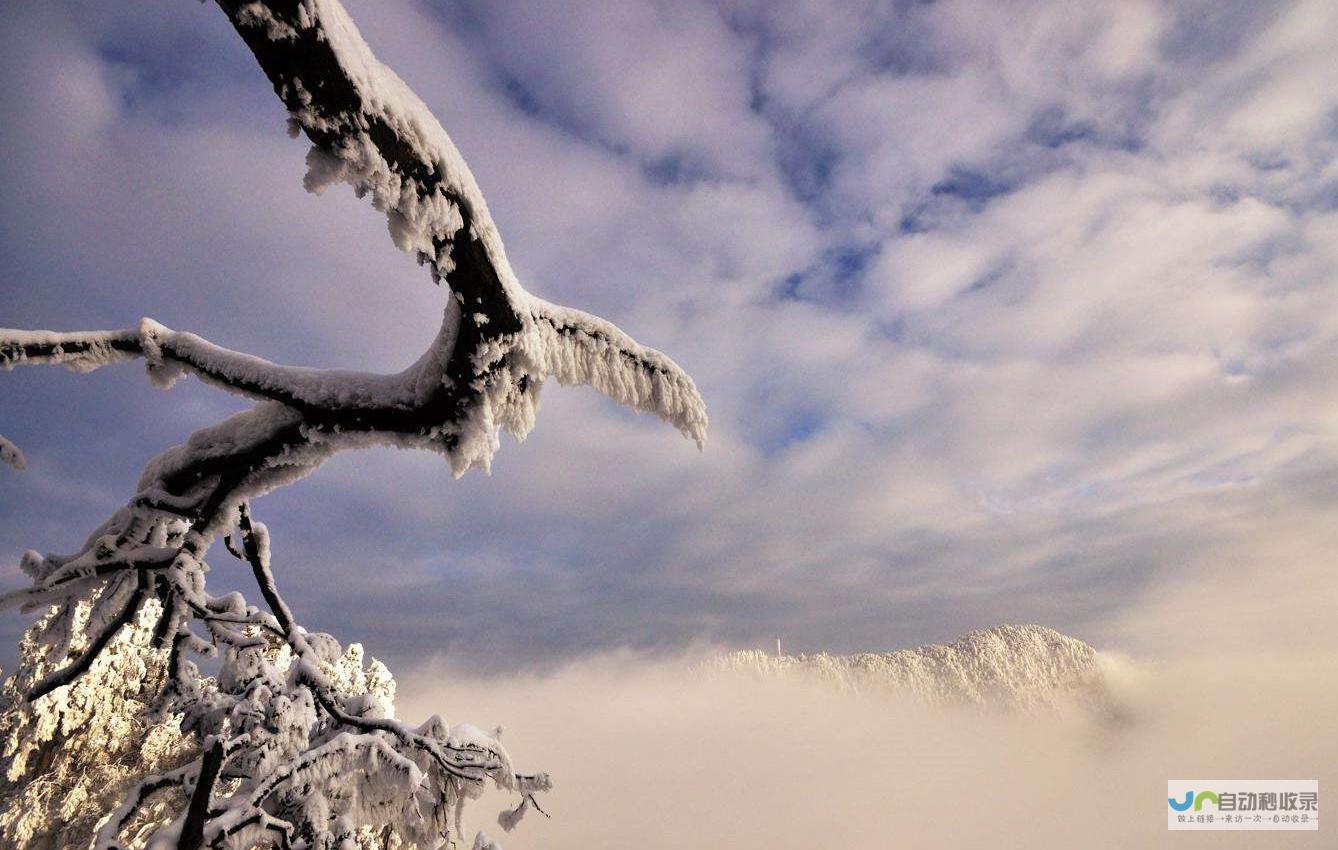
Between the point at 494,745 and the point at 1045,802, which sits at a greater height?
the point at 494,745

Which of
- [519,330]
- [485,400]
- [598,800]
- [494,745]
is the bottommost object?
[598,800]

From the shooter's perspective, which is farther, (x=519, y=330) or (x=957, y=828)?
(x=957, y=828)

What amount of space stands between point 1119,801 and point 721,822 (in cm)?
13841

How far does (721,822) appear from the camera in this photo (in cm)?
17300

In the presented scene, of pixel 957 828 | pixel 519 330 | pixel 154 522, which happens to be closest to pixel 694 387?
pixel 519 330

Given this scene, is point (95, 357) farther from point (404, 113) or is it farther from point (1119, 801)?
point (1119, 801)

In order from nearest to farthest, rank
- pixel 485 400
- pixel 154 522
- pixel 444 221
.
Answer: pixel 444 221, pixel 485 400, pixel 154 522

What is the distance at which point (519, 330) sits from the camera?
100.0 inches

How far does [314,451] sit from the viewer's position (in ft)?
11.2

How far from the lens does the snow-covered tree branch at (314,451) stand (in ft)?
6.23

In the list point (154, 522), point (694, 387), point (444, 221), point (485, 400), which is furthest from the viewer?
point (154, 522)

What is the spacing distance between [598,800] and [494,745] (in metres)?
221

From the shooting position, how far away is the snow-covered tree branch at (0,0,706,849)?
1900 mm

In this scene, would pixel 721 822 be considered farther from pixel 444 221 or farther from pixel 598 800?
pixel 444 221
